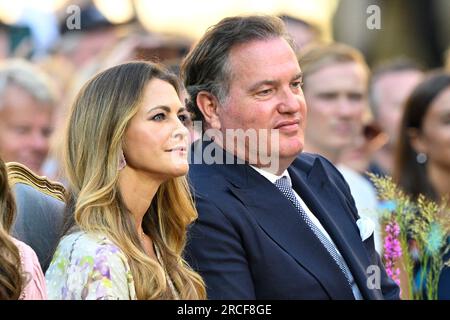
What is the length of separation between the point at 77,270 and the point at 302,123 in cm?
117

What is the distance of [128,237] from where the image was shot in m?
4.20

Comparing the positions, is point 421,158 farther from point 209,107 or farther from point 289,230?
point 289,230

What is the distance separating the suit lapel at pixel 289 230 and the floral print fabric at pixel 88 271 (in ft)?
2.19

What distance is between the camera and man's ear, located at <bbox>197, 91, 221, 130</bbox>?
4.78m

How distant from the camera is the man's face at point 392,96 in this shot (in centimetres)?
852

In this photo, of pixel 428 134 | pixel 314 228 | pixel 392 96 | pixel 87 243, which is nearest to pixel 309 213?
pixel 314 228

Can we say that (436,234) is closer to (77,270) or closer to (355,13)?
(77,270)

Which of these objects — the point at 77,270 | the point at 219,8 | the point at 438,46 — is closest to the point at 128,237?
the point at 77,270

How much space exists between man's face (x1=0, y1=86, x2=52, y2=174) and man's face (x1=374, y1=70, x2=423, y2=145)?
289cm

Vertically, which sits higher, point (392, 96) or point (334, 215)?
point (334, 215)

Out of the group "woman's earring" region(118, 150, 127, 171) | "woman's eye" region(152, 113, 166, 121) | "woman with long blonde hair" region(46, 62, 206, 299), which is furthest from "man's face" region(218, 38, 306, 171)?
"woman's earring" region(118, 150, 127, 171)

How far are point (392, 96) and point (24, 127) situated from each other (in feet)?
10.2

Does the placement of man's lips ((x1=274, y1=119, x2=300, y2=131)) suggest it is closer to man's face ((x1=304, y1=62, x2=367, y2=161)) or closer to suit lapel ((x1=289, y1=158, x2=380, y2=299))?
suit lapel ((x1=289, y1=158, x2=380, y2=299))

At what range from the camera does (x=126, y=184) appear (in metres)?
4.30
